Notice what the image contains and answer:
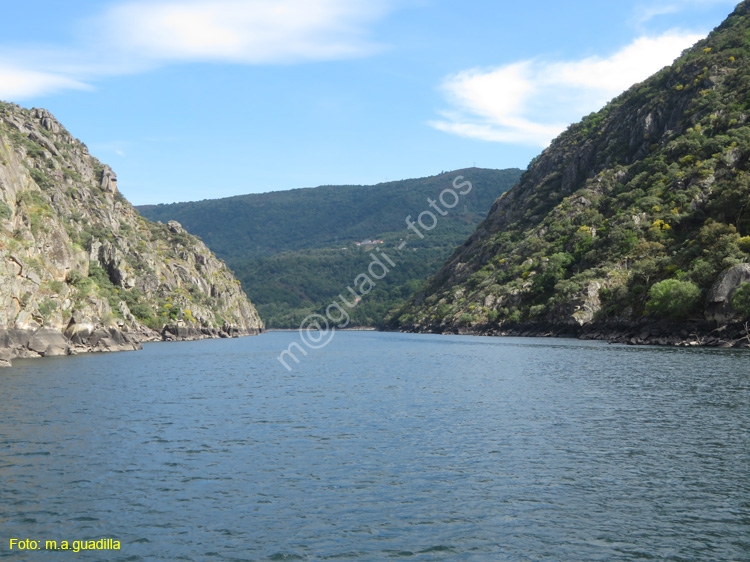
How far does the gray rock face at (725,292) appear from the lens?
79.0 meters

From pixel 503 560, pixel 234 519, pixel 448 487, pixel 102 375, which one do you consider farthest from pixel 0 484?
pixel 102 375

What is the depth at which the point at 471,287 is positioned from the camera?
19812 centimetres

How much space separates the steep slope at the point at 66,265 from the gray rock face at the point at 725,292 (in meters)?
92.7

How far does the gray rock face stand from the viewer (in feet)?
259

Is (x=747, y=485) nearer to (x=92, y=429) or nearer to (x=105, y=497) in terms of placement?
(x=105, y=497)

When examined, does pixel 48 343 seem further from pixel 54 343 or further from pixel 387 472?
pixel 387 472

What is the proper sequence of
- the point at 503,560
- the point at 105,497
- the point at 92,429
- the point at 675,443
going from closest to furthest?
the point at 503,560 < the point at 105,497 < the point at 675,443 < the point at 92,429

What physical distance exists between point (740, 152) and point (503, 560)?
128m

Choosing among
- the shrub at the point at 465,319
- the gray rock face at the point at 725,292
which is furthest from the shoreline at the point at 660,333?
the shrub at the point at 465,319

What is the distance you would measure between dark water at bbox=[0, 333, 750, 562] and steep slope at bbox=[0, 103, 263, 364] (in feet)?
135

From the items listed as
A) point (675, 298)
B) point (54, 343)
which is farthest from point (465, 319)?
point (54, 343)

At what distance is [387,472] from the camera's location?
81.5 feet

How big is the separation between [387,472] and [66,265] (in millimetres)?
97589

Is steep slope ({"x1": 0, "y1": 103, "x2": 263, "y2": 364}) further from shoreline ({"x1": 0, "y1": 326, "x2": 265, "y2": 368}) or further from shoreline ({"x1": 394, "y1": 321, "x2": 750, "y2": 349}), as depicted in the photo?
shoreline ({"x1": 394, "y1": 321, "x2": 750, "y2": 349})
